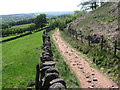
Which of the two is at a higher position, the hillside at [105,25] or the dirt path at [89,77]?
the hillside at [105,25]

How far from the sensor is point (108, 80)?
1300 centimetres

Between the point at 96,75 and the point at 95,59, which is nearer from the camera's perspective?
the point at 96,75

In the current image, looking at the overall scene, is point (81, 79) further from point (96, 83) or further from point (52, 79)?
point (52, 79)

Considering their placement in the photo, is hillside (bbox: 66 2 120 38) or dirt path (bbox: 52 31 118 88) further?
hillside (bbox: 66 2 120 38)

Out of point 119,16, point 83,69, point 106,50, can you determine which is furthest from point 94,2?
point 83,69

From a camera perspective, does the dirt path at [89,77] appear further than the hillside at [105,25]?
No

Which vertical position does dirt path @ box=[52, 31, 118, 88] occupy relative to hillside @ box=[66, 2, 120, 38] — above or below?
below

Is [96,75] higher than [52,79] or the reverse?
the reverse

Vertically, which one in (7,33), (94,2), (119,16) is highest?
(94,2)

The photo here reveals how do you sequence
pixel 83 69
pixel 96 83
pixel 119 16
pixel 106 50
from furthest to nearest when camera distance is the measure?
pixel 119 16
pixel 106 50
pixel 83 69
pixel 96 83

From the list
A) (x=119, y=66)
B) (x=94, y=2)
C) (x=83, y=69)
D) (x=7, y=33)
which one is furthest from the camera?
(x=7, y=33)

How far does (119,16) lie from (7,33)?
102 meters

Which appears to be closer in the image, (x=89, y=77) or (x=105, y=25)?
(x=89, y=77)

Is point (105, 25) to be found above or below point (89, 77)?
above
